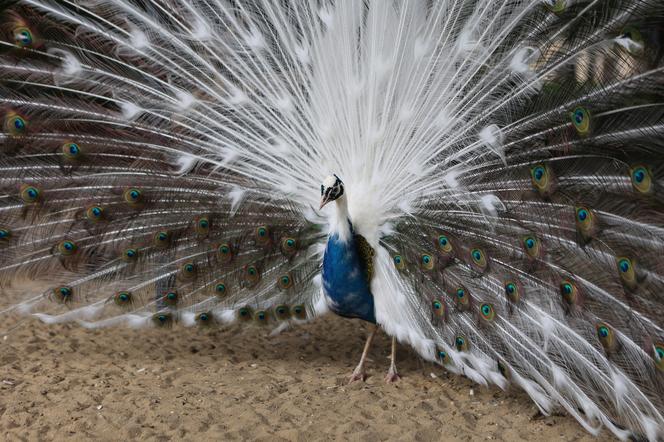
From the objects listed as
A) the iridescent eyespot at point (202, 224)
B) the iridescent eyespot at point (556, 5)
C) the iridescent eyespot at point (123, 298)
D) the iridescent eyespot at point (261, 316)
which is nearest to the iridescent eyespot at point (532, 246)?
the iridescent eyespot at point (556, 5)

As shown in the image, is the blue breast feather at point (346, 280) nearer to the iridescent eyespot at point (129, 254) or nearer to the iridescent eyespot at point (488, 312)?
the iridescent eyespot at point (488, 312)

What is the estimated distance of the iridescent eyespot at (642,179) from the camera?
335 cm

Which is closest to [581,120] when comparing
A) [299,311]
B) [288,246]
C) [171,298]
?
[288,246]

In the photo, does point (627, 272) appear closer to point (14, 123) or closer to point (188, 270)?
point (188, 270)

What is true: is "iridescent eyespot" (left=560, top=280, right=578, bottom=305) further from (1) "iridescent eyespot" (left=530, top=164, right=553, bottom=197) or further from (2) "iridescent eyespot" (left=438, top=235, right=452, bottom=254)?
(2) "iridescent eyespot" (left=438, top=235, right=452, bottom=254)

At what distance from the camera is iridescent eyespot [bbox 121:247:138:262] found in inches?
180

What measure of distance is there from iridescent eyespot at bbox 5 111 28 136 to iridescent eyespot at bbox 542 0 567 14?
333cm

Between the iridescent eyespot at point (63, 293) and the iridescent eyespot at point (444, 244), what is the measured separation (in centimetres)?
257

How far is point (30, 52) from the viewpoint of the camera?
4445 mm

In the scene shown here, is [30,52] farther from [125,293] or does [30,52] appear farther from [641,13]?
[641,13]

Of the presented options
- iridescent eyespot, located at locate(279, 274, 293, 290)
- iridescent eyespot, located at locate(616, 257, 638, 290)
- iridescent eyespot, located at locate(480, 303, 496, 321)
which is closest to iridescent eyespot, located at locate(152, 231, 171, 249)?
iridescent eyespot, located at locate(279, 274, 293, 290)

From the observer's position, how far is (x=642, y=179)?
3365mm

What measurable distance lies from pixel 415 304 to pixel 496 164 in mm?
1033

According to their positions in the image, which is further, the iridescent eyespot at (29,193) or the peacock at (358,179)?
the iridescent eyespot at (29,193)
